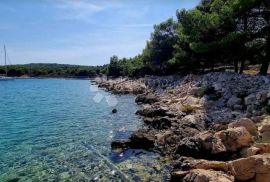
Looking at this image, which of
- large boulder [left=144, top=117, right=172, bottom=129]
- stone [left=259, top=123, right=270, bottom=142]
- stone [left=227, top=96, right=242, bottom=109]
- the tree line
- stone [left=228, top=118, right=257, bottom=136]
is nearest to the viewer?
stone [left=259, top=123, right=270, bottom=142]

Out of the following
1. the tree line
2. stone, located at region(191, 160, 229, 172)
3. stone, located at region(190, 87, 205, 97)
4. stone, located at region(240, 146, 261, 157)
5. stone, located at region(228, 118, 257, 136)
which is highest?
the tree line

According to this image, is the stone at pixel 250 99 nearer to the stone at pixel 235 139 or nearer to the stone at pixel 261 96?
the stone at pixel 261 96

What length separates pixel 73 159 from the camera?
751 inches

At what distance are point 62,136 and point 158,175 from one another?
11671 mm

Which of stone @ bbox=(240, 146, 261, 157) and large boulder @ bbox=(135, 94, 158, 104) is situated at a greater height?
stone @ bbox=(240, 146, 261, 157)

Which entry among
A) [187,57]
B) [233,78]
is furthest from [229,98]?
[187,57]

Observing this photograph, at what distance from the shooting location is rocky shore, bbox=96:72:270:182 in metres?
13.5

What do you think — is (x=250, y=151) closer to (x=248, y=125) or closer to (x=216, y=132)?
(x=216, y=132)

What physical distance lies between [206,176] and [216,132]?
6705 mm

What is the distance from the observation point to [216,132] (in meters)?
18.8

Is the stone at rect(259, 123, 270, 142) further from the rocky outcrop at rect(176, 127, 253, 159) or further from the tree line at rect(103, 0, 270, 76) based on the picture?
the tree line at rect(103, 0, 270, 76)

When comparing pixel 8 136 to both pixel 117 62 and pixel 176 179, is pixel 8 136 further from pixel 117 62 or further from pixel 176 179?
pixel 117 62

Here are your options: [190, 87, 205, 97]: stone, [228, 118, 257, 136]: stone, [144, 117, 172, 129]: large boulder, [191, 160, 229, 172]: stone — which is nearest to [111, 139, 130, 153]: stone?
[144, 117, 172, 129]: large boulder

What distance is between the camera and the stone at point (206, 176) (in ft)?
40.2
